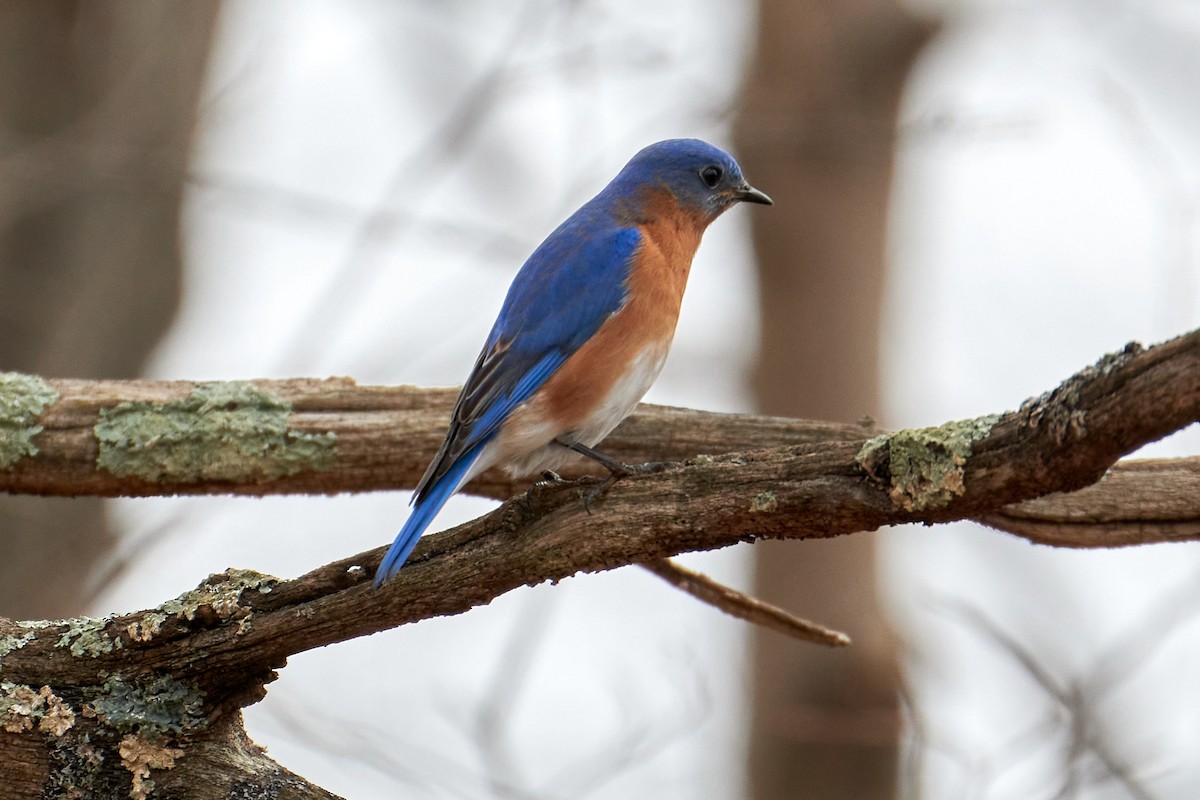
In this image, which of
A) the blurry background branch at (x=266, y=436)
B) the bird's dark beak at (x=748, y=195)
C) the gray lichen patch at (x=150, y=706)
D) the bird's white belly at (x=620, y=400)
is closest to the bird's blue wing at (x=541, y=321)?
the bird's white belly at (x=620, y=400)

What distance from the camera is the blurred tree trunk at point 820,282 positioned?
21.4 ft

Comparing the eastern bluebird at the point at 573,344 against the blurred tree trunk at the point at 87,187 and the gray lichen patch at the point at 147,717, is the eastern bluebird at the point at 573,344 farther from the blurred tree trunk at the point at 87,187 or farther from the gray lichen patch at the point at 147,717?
the blurred tree trunk at the point at 87,187

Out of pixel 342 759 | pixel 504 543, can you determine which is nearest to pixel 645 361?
pixel 504 543

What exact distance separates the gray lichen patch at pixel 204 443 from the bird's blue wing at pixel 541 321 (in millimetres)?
554

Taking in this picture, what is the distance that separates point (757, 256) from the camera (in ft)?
24.1

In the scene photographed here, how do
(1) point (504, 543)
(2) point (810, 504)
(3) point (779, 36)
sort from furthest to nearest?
(3) point (779, 36) → (1) point (504, 543) → (2) point (810, 504)

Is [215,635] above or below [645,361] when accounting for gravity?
below

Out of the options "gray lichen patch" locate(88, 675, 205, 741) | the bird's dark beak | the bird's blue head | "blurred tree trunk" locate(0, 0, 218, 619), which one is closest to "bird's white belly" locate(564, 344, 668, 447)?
the bird's blue head

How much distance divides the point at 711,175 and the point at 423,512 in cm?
214

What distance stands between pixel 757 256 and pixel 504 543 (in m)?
4.58

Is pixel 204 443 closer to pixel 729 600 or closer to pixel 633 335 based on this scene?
pixel 633 335

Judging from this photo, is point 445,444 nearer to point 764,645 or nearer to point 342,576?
point 342,576

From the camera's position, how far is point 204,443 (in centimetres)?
414

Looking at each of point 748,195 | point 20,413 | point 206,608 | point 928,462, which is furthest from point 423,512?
point 748,195
